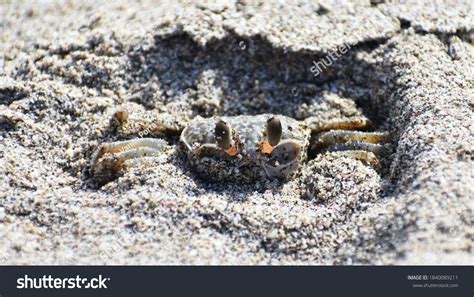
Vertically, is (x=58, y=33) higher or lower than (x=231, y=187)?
higher

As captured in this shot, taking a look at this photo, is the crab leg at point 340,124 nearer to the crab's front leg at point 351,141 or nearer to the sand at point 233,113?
the crab's front leg at point 351,141

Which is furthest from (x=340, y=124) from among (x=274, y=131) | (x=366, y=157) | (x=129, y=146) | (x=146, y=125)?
(x=129, y=146)
